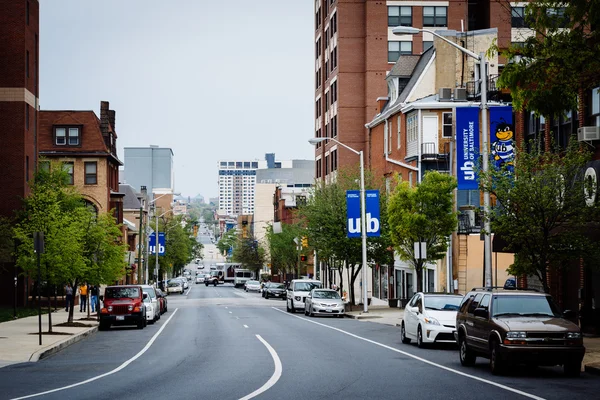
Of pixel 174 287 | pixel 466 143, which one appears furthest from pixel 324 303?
pixel 174 287

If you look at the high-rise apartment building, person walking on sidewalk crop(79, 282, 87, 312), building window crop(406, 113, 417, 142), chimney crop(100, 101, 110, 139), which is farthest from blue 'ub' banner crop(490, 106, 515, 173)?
chimney crop(100, 101, 110, 139)

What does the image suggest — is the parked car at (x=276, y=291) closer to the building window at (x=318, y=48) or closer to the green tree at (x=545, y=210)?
the building window at (x=318, y=48)

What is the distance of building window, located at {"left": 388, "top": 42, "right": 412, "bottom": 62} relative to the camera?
77.3 meters

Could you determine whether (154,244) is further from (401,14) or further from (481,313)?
(481,313)

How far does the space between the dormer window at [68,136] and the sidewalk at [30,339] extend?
33760 mm

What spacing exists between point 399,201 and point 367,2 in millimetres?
39106

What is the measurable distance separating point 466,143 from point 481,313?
17864mm

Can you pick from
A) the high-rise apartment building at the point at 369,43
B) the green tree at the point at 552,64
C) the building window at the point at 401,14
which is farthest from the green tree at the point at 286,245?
the green tree at the point at 552,64

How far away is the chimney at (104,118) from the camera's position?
7706cm

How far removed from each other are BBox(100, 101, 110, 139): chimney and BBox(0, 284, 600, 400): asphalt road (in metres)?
47.0

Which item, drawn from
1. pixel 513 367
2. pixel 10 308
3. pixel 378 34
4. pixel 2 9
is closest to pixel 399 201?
pixel 513 367

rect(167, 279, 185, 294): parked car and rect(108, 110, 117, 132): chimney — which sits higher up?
rect(108, 110, 117, 132): chimney

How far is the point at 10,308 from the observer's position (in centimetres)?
5456

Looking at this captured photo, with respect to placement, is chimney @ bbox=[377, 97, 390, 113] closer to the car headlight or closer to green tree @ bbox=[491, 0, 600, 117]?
the car headlight
